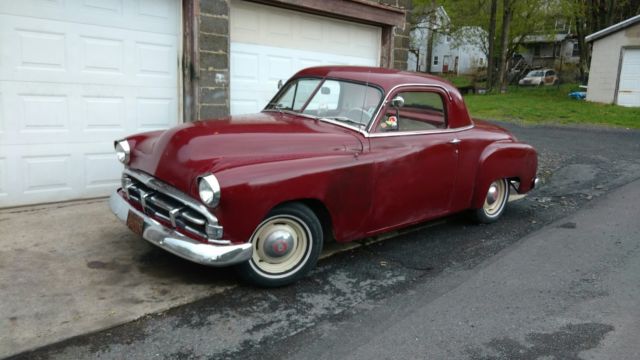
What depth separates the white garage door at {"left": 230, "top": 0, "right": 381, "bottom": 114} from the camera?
7074mm

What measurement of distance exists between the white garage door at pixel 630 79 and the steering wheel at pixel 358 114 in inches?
747

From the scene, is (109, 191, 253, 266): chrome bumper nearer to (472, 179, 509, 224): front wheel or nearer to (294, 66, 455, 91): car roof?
(294, 66, 455, 91): car roof

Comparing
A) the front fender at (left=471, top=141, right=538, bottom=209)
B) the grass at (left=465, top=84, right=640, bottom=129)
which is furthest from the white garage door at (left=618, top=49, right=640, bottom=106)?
the front fender at (left=471, top=141, right=538, bottom=209)

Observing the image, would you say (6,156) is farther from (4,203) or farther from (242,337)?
(242,337)

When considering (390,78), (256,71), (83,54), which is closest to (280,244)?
(390,78)

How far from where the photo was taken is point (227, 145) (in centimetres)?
372

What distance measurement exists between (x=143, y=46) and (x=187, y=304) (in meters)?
3.80

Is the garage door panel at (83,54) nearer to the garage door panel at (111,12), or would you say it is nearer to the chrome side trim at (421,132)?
the garage door panel at (111,12)

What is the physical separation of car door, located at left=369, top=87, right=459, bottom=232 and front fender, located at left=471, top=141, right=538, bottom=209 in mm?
498

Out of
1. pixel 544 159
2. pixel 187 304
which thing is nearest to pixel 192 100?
pixel 187 304

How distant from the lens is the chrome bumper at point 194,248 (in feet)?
11.3

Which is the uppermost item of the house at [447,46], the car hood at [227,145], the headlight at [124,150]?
the house at [447,46]

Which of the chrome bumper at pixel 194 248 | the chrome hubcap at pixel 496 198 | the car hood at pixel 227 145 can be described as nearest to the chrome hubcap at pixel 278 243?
the chrome bumper at pixel 194 248

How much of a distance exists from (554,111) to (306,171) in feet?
58.3
